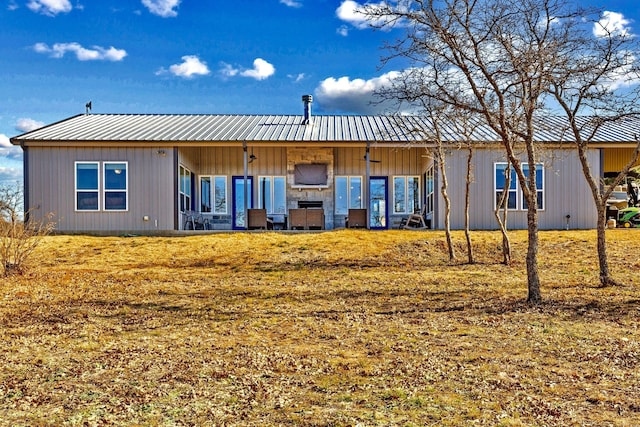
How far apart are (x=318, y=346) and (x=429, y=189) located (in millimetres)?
13142

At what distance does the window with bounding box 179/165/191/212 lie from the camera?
1667cm

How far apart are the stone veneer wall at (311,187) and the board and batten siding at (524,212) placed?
410 cm

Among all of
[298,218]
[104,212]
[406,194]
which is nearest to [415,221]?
[406,194]

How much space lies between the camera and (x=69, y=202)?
15.6 meters

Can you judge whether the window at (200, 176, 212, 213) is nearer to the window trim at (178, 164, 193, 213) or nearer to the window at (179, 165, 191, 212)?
the window trim at (178, 164, 193, 213)

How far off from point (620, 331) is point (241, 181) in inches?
581

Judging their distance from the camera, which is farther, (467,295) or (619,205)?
(619,205)

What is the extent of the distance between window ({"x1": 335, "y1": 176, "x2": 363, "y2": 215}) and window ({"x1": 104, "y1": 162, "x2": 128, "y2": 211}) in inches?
278

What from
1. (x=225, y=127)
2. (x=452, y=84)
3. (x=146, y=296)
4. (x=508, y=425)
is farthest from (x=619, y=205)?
(x=508, y=425)

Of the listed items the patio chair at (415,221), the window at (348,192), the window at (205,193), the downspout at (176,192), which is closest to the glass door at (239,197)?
the window at (205,193)

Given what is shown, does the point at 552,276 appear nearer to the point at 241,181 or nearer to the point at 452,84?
the point at 452,84

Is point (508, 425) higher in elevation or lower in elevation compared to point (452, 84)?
lower

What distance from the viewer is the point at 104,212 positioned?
15766mm

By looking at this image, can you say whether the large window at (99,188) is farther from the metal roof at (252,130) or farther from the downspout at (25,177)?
the downspout at (25,177)
